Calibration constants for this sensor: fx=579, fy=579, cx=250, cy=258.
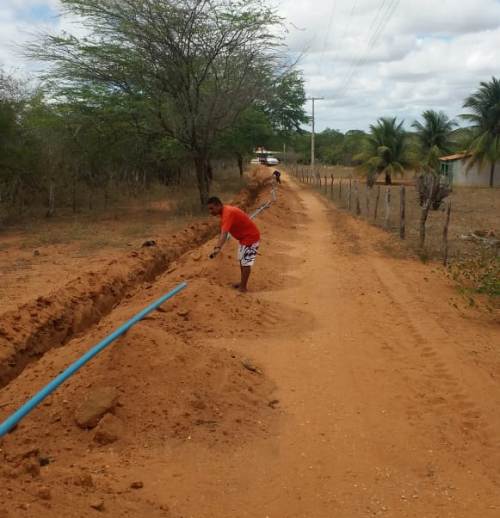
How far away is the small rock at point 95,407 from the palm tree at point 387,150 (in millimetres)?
43808

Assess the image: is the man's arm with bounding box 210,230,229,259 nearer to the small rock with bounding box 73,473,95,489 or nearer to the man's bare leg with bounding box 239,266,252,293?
the man's bare leg with bounding box 239,266,252,293

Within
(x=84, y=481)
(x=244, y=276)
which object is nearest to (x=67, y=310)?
(x=244, y=276)

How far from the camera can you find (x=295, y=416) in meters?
4.84

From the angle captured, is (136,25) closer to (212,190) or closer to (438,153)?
(212,190)

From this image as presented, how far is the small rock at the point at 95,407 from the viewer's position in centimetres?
430

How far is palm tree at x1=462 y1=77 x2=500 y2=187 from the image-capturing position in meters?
40.0

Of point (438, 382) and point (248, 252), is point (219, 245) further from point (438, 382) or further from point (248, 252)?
point (438, 382)

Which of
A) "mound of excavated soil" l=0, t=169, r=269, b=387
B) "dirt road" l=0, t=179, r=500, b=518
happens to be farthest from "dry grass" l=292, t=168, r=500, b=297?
"mound of excavated soil" l=0, t=169, r=269, b=387

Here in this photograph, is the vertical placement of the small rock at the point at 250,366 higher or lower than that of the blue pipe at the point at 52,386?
lower

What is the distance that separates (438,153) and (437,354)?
1798 inches

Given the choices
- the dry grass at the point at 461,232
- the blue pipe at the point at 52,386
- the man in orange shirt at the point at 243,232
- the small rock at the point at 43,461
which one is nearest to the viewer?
the blue pipe at the point at 52,386

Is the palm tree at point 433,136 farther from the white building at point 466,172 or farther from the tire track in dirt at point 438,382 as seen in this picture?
the tire track in dirt at point 438,382

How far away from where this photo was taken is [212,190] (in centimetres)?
3128

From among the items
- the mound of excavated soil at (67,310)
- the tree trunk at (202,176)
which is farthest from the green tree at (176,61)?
A: the mound of excavated soil at (67,310)
